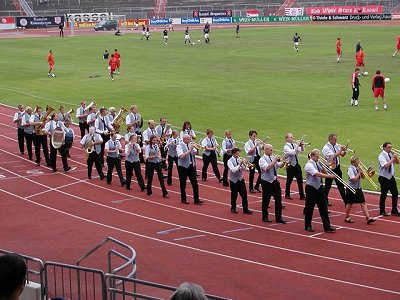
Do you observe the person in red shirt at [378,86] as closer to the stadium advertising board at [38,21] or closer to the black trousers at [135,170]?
the black trousers at [135,170]

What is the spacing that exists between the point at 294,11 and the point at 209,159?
71520 millimetres

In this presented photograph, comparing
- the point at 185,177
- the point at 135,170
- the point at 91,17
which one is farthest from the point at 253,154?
the point at 91,17

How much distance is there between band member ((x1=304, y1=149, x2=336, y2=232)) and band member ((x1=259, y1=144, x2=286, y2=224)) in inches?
31.9

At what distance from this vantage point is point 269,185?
1736cm

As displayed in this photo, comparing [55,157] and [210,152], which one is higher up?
[210,152]

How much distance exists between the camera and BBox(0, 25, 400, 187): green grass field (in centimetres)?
2773

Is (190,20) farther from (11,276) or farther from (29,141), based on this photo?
(11,276)

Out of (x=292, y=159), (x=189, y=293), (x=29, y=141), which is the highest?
(x=189, y=293)

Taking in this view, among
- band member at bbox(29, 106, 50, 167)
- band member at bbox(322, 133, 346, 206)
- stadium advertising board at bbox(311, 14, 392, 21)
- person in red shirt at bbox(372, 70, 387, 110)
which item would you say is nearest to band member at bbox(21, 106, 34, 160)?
band member at bbox(29, 106, 50, 167)

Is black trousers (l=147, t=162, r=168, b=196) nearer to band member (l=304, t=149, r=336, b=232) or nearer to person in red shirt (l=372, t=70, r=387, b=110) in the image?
band member (l=304, t=149, r=336, b=232)

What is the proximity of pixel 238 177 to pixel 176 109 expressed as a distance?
45.7 feet

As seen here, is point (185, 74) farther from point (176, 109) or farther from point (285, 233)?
point (285, 233)

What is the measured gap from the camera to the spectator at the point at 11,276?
18.2 ft

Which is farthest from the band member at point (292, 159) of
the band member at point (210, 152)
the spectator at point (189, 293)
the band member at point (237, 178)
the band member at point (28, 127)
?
the spectator at point (189, 293)
